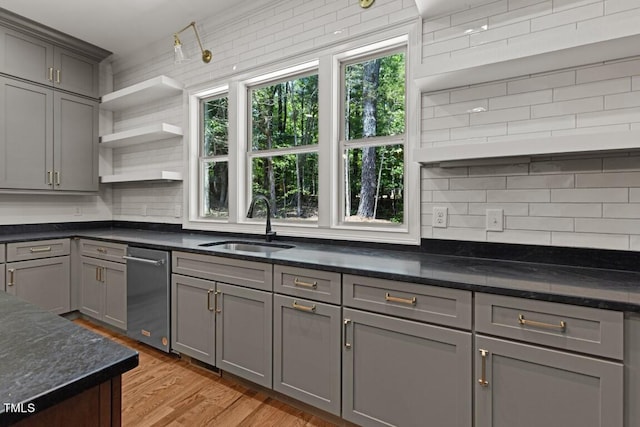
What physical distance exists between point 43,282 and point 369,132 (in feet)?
10.6

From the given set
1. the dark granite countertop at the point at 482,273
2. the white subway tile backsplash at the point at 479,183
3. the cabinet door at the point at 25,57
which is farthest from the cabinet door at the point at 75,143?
the white subway tile backsplash at the point at 479,183

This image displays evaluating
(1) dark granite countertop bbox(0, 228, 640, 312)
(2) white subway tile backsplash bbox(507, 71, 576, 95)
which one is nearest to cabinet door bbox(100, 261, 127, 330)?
(1) dark granite countertop bbox(0, 228, 640, 312)

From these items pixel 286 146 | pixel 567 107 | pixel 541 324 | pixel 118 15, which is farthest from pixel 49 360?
pixel 118 15

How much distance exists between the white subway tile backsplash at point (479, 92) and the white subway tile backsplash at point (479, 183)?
47cm

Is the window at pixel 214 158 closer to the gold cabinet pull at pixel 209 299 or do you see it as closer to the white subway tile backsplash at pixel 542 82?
the gold cabinet pull at pixel 209 299

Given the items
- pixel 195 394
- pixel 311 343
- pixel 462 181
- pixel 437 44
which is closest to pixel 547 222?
pixel 462 181

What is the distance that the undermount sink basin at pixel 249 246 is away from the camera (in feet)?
8.69

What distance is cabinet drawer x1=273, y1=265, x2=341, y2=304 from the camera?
1.80 metres

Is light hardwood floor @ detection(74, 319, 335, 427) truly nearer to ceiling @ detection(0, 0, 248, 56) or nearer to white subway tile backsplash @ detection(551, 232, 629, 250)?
white subway tile backsplash @ detection(551, 232, 629, 250)

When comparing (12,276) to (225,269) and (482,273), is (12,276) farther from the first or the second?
(482,273)

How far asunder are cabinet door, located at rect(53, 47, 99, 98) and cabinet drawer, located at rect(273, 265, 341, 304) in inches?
130

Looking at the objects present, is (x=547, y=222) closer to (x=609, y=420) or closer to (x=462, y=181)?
(x=462, y=181)

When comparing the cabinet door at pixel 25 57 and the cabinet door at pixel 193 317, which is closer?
the cabinet door at pixel 193 317

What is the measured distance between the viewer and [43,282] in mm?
3135
